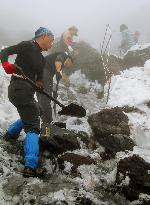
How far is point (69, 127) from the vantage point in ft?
23.6

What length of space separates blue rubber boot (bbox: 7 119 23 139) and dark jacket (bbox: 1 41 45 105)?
749mm

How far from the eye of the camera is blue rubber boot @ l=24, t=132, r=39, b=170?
15.8 ft

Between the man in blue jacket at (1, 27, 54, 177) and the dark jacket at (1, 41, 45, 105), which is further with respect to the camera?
the dark jacket at (1, 41, 45, 105)

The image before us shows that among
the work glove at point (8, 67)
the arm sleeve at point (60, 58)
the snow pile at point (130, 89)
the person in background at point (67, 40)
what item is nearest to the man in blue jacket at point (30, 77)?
the work glove at point (8, 67)

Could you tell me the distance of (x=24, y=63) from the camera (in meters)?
5.35

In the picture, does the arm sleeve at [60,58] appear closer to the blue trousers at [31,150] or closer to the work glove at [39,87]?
the work glove at [39,87]

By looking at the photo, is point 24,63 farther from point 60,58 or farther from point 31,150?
point 60,58

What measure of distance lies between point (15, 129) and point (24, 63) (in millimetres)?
1338

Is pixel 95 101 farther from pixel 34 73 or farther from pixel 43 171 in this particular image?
pixel 43 171

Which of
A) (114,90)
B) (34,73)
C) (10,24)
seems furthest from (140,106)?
(10,24)

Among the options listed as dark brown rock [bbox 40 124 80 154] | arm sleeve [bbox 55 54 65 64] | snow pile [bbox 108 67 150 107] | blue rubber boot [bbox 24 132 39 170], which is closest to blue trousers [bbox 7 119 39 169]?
blue rubber boot [bbox 24 132 39 170]

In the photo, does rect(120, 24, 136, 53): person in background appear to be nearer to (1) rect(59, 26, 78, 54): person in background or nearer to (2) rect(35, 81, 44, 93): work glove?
(1) rect(59, 26, 78, 54): person in background

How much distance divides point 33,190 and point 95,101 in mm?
6662

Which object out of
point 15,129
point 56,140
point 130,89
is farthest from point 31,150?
point 130,89
